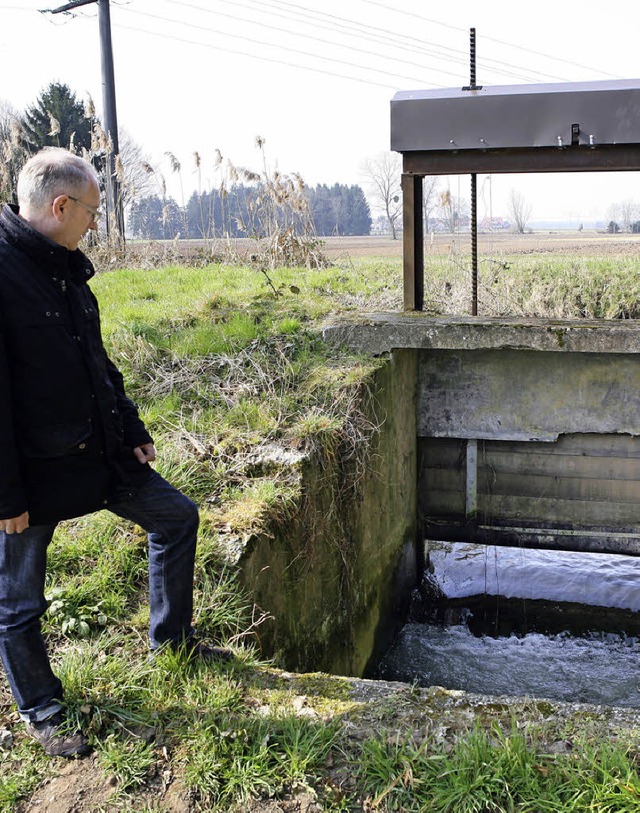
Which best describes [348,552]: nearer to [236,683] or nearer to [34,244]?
[236,683]

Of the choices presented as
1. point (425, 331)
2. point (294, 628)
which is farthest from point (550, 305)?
point (294, 628)

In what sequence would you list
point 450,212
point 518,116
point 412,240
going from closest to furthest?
point 518,116 → point 412,240 → point 450,212

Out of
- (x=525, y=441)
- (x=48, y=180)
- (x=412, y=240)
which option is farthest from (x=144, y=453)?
(x=525, y=441)

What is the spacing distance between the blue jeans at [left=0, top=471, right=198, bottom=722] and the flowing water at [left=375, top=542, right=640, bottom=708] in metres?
3.48

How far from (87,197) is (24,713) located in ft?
5.71

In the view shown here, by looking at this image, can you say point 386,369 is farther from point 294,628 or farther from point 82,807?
point 82,807

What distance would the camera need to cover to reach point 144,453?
2.97 meters

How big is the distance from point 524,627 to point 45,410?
5.99m

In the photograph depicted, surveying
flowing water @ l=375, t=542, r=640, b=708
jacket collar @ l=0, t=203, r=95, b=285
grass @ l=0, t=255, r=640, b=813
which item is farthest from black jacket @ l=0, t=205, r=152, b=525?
flowing water @ l=375, t=542, r=640, b=708

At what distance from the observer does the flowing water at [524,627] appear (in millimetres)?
6199

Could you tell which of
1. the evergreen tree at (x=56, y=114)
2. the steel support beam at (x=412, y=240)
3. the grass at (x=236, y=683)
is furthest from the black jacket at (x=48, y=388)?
the evergreen tree at (x=56, y=114)

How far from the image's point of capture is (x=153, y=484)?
2.89m

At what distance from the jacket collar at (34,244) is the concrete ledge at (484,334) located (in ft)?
12.4

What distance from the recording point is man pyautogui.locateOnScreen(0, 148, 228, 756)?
2.40 m
